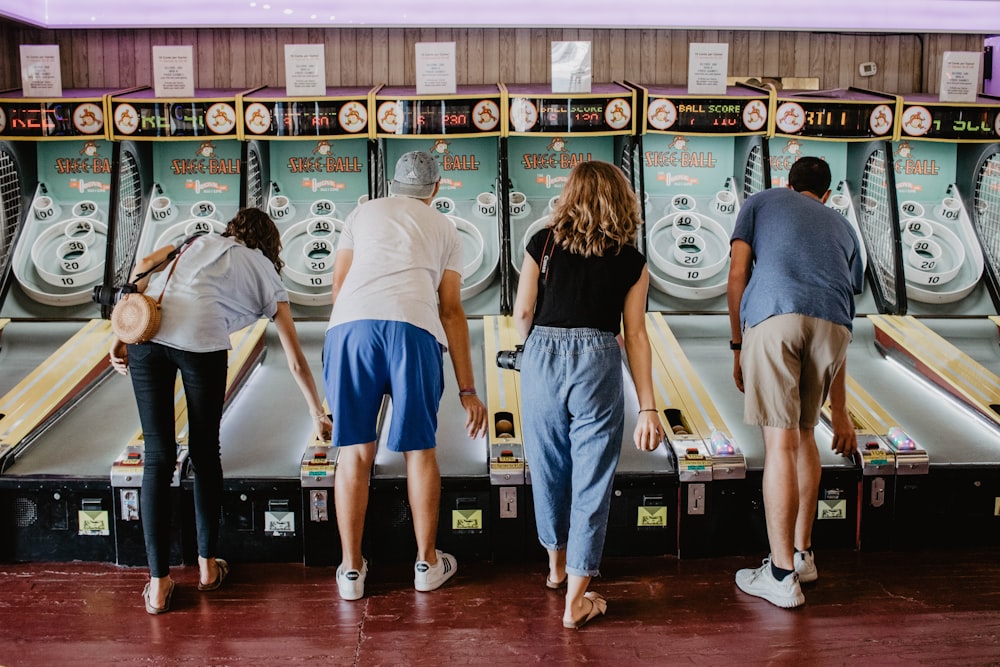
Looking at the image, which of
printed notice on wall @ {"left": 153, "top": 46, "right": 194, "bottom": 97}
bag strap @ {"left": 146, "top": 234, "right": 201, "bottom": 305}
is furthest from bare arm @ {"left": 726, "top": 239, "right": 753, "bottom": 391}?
printed notice on wall @ {"left": 153, "top": 46, "right": 194, "bottom": 97}

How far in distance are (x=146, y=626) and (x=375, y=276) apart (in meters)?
1.19

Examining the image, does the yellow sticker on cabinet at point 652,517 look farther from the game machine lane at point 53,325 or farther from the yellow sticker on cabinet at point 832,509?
the game machine lane at point 53,325

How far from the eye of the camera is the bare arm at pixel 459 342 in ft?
8.34

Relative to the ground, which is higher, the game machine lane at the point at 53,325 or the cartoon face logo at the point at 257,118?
the cartoon face logo at the point at 257,118

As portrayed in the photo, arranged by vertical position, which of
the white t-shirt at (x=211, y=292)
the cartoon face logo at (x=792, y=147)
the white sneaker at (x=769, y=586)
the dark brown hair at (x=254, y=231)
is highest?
the cartoon face logo at (x=792, y=147)

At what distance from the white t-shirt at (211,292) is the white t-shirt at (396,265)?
314mm

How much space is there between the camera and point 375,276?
2422mm

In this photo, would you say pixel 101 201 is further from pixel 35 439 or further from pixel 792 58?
pixel 792 58

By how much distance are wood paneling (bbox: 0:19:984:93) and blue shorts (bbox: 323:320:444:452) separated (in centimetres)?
237

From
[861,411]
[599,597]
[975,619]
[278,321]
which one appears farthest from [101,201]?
[975,619]

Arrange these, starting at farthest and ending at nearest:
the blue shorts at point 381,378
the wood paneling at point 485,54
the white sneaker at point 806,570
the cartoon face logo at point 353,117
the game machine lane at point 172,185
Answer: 1. the wood paneling at point 485,54
2. the cartoon face logo at point 353,117
3. the game machine lane at point 172,185
4. the white sneaker at point 806,570
5. the blue shorts at point 381,378

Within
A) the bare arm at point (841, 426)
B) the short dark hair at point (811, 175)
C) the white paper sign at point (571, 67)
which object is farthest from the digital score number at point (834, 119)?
the bare arm at point (841, 426)

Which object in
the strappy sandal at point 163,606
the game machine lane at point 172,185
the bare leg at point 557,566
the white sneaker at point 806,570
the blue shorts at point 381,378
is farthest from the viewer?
the game machine lane at point 172,185

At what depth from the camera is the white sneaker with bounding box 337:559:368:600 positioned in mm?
2594
